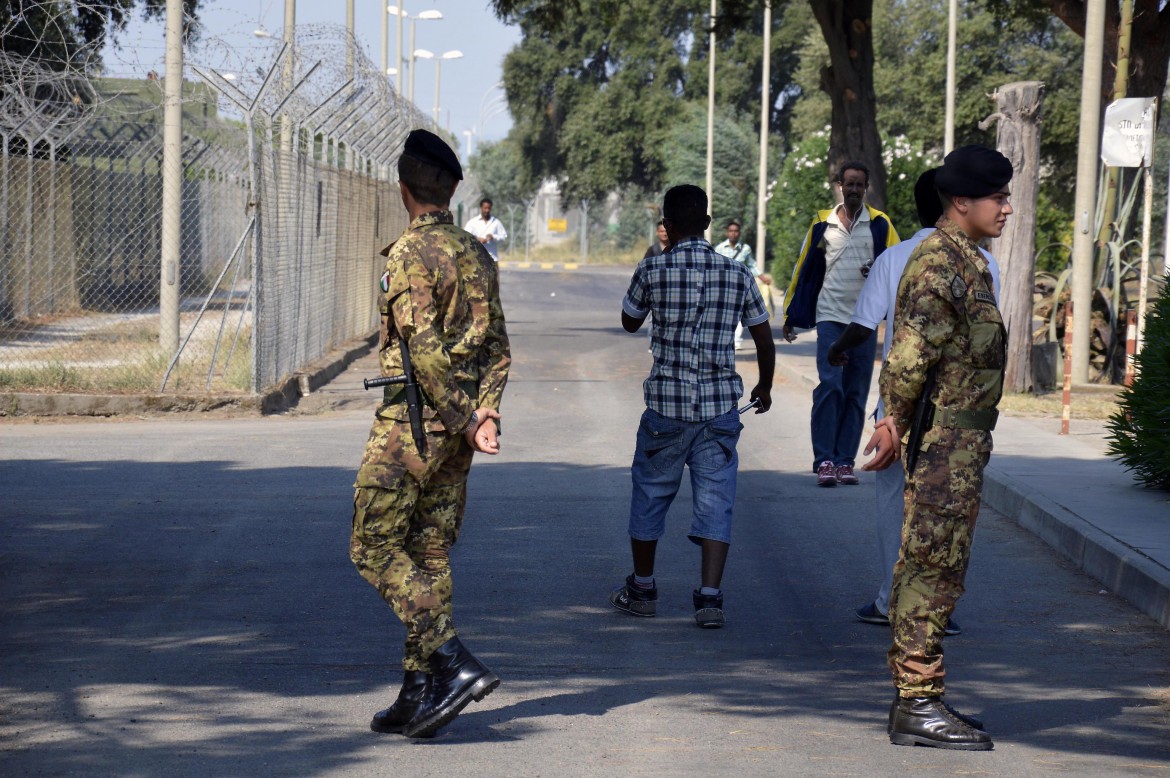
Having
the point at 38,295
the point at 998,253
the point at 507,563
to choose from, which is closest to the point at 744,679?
the point at 507,563

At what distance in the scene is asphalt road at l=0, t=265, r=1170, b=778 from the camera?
15.6ft

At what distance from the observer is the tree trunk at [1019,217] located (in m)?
14.5

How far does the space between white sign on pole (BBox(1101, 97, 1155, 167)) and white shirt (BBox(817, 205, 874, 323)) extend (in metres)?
5.09

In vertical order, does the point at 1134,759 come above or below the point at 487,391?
below

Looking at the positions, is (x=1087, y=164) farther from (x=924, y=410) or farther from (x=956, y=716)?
(x=956, y=716)

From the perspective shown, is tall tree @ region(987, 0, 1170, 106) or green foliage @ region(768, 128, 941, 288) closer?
tall tree @ region(987, 0, 1170, 106)

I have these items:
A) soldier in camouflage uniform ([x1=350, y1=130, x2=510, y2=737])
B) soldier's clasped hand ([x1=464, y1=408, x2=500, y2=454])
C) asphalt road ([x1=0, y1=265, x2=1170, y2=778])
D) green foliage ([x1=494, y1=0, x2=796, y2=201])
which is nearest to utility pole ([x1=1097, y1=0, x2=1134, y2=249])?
asphalt road ([x1=0, y1=265, x2=1170, y2=778])

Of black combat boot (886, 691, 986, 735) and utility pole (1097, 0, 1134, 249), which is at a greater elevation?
utility pole (1097, 0, 1134, 249)

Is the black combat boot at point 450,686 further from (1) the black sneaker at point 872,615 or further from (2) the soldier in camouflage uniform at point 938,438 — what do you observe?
(1) the black sneaker at point 872,615

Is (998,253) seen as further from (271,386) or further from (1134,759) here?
(1134,759)

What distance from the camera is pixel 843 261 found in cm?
936

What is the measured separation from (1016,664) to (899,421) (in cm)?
156

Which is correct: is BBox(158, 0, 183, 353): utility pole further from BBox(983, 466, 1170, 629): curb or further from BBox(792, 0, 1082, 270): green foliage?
BBox(792, 0, 1082, 270): green foliage

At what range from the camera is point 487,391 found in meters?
4.86
